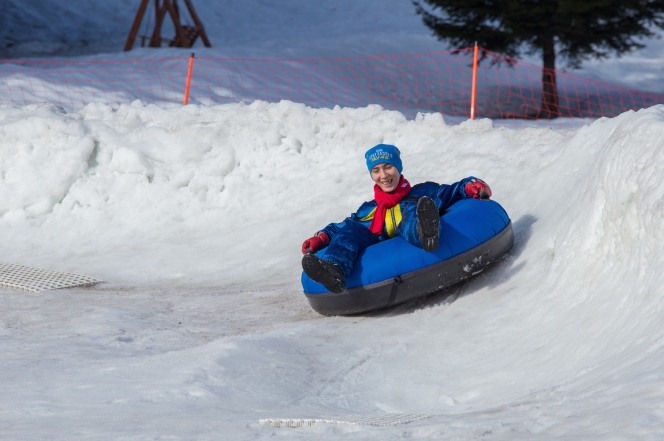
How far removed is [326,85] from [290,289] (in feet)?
→ 39.1

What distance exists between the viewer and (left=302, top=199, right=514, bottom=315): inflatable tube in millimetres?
4953

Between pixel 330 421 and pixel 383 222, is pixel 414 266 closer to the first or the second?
pixel 383 222

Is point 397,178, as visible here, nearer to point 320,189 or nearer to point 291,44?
point 320,189

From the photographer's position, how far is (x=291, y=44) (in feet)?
69.5

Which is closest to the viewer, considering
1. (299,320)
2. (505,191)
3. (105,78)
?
(299,320)

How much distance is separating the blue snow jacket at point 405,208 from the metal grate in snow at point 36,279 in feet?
7.77

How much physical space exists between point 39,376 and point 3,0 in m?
24.8

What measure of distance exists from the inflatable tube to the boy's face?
1.39 ft

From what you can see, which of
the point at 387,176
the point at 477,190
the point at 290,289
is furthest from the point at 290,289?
the point at 477,190

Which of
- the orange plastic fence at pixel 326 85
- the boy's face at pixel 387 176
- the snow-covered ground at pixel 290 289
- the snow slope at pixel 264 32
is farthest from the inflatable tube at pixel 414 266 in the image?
Answer: the snow slope at pixel 264 32

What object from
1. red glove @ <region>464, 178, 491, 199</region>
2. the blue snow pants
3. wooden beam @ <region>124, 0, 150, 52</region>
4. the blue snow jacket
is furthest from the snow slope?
the blue snow pants

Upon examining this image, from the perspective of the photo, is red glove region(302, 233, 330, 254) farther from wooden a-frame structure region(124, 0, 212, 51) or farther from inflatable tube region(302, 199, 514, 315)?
wooden a-frame structure region(124, 0, 212, 51)

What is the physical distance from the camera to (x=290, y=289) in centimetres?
614

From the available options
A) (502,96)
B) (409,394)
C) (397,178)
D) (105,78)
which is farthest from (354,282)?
(502,96)
